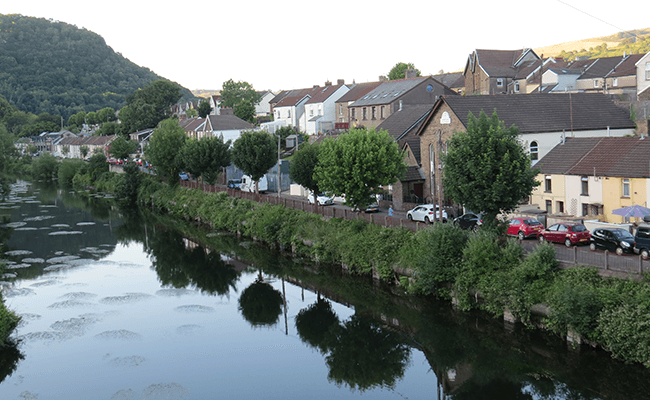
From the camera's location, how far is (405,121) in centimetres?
5256

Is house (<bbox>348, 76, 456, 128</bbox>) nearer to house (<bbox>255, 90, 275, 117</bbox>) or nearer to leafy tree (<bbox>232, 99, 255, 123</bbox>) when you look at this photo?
leafy tree (<bbox>232, 99, 255, 123</bbox>)

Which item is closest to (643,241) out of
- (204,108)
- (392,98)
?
(392,98)

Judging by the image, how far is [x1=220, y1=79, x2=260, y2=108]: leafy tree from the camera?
104 m

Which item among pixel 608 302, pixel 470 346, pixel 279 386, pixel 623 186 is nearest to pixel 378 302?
pixel 470 346

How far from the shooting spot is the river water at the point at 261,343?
63.4 ft

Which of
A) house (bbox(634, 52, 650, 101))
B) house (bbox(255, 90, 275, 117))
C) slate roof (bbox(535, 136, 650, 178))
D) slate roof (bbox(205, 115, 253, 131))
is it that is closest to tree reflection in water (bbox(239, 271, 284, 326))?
slate roof (bbox(535, 136, 650, 178))

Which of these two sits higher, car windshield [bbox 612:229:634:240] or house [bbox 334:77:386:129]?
house [bbox 334:77:386:129]

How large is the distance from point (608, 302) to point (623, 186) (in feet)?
47.4

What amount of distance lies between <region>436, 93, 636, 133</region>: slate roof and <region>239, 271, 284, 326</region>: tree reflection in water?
18.2 m

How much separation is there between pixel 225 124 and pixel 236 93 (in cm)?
2394

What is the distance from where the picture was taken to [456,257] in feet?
86.1

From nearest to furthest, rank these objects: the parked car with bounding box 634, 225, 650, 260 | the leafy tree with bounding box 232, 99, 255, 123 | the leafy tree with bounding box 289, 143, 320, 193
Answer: the parked car with bounding box 634, 225, 650, 260
the leafy tree with bounding box 289, 143, 320, 193
the leafy tree with bounding box 232, 99, 255, 123

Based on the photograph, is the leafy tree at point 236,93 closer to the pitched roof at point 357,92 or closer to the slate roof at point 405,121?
the pitched roof at point 357,92

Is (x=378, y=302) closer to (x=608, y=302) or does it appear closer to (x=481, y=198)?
(x=481, y=198)
